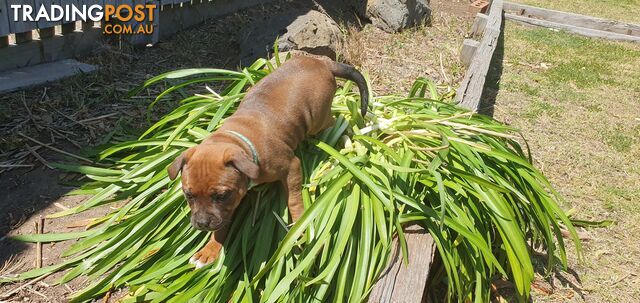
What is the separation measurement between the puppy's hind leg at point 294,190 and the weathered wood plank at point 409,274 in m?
0.61

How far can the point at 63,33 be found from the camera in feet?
20.0

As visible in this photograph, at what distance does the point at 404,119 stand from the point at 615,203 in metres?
2.43

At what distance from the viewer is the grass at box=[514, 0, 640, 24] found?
500 inches

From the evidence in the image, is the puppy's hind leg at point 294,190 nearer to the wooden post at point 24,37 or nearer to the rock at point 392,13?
the wooden post at point 24,37

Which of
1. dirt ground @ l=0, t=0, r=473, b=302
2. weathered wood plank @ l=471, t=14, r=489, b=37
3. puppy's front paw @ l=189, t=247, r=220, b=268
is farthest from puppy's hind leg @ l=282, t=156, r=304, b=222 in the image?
weathered wood plank @ l=471, t=14, r=489, b=37

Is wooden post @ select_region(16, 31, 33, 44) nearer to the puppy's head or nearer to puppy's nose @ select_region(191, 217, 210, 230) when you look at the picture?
the puppy's head

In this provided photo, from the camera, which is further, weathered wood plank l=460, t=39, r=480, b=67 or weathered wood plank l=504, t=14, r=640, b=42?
weathered wood plank l=504, t=14, r=640, b=42

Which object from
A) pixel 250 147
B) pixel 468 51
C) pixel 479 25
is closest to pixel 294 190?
pixel 250 147

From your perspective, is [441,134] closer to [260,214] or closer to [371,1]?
[260,214]

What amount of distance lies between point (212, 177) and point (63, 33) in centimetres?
445

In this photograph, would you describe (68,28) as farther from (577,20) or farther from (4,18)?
(577,20)

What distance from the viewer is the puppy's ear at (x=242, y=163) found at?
2629 millimetres

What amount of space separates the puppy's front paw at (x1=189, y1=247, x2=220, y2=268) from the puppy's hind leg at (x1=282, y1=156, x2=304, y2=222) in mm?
535

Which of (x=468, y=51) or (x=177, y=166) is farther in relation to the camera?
(x=468, y=51)
